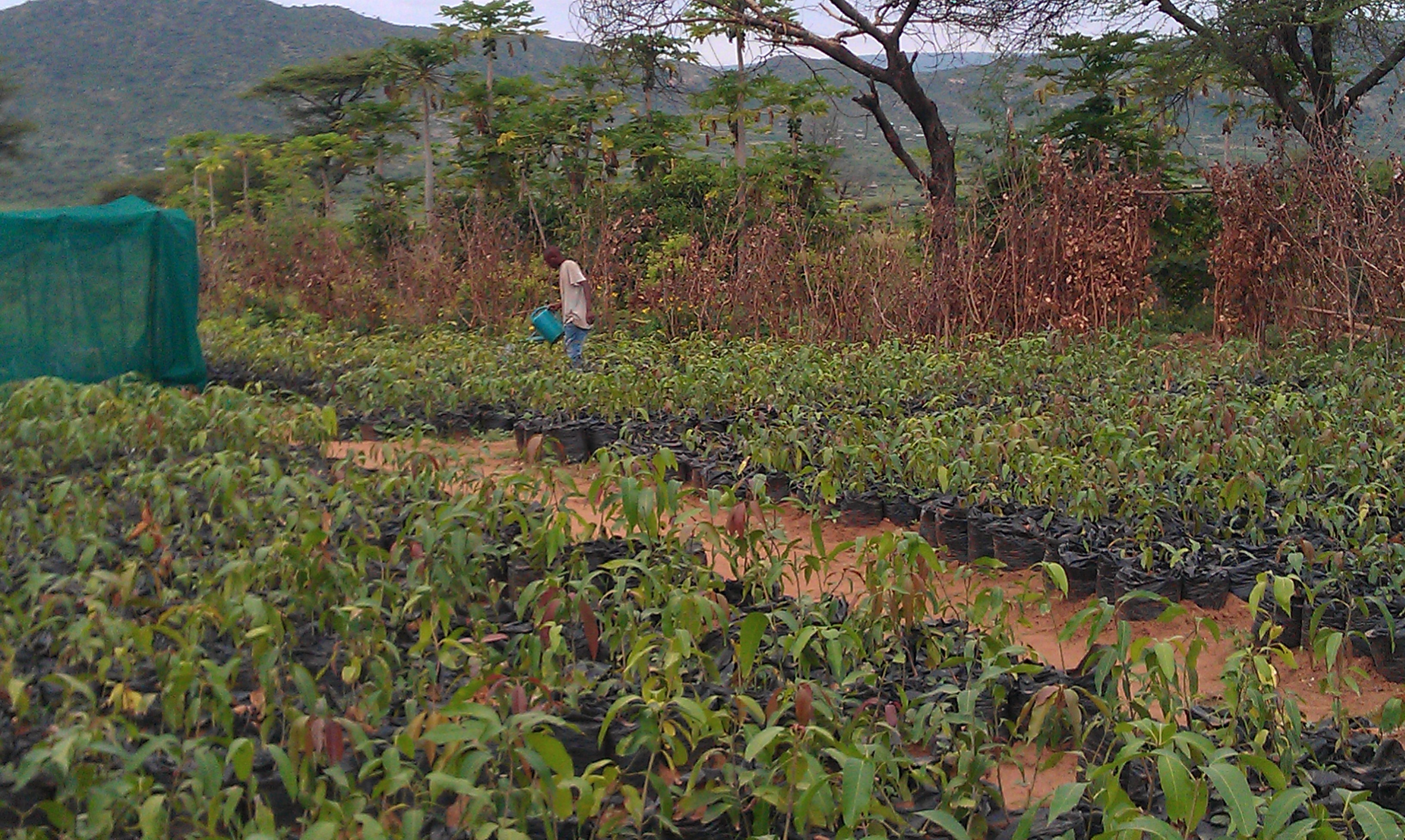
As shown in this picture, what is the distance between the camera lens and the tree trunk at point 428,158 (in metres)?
16.5

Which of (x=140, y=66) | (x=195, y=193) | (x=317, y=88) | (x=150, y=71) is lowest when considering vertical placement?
(x=195, y=193)

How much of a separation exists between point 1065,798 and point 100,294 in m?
8.48

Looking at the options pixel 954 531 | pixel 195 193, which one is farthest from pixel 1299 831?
pixel 195 193

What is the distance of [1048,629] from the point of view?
432 centimetres

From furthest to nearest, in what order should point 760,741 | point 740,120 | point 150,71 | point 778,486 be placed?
point 150,71 < point 740,120 < point 778,486 < point 760,741

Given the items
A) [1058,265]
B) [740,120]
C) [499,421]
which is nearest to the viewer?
[499,421]

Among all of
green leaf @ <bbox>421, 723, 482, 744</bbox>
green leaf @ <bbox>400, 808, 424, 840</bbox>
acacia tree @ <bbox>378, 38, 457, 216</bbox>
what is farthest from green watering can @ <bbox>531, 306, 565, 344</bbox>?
green leaf @ <bbox>400, 808, 424, 840</bbox>

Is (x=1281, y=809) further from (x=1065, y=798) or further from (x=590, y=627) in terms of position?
(x=590, y=627)

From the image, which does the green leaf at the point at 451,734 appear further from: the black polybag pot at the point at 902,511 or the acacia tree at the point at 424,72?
the acacia tree at the point at 424,72

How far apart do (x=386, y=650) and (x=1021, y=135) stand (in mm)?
10908

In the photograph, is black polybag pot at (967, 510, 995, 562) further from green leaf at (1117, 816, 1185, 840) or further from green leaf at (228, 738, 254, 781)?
green leaf at (228, 738, 254, 781)

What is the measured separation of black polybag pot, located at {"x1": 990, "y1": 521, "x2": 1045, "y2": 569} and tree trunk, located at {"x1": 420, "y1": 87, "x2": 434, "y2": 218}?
12.7m

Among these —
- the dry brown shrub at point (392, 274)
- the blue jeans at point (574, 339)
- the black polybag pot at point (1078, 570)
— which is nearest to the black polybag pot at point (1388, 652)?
the black polybag pot at point (1078, 570)

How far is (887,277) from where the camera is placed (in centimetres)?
997
